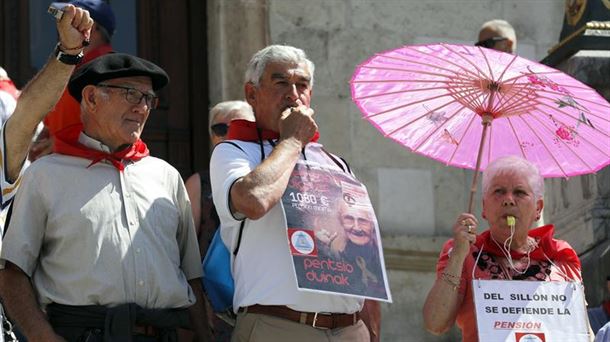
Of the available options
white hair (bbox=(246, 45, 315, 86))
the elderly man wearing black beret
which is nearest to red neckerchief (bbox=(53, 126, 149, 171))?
the elderly man wearing black beret

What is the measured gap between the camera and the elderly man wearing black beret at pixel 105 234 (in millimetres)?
6422

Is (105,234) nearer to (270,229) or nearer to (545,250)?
(270,229)

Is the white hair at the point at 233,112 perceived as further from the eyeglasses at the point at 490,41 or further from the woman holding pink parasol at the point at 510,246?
the eyeglasses at the point at 490,41

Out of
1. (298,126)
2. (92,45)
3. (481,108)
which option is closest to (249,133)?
(298,126)

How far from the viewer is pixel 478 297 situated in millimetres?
6918

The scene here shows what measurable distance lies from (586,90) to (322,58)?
3.52 m

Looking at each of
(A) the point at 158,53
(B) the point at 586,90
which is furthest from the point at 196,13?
(B) the point at 586,90

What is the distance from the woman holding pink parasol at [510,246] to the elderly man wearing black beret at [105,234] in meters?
1.11

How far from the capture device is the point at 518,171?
7234 mm

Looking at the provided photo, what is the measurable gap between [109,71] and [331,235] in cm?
111

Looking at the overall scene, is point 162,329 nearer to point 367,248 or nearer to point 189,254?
point 189,254

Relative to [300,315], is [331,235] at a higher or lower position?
higher

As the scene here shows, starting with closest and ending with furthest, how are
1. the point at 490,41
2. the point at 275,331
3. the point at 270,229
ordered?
the point at 275,331, the point at 270,229, the point at 490,41

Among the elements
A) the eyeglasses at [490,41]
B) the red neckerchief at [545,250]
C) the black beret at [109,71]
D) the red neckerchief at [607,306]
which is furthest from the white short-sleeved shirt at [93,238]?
the eyeglasses at [490,41]
